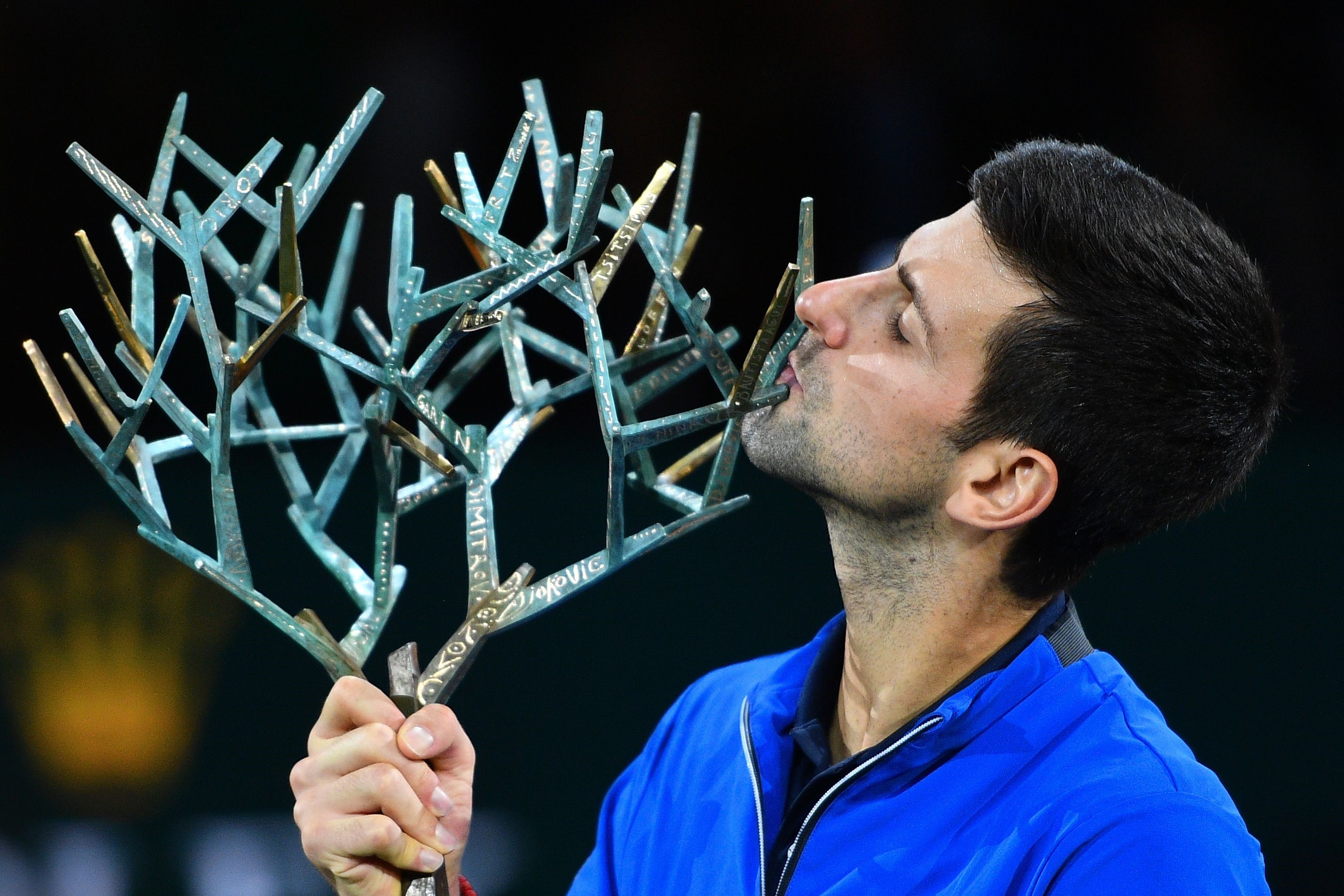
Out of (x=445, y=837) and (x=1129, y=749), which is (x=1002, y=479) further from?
(x=445, y=837)

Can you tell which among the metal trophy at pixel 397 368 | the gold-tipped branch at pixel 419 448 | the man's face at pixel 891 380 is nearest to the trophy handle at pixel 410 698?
the metal trophy at pixel 397 368

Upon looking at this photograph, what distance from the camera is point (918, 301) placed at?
101 cm

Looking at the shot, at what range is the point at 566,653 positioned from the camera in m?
2.04

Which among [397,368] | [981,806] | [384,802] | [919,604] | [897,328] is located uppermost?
[397,368]

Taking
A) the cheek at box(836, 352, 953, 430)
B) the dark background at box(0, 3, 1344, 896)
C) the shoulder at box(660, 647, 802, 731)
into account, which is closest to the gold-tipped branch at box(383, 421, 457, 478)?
the cheek at box(836, 352, 953, 430)

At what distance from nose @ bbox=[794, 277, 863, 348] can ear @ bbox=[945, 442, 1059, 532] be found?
14cm

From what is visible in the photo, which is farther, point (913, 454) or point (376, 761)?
point (913, 454)

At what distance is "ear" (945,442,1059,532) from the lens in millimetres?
1012

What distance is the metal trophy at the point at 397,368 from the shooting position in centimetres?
83

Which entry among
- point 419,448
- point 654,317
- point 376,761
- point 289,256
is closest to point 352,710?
point 376,761

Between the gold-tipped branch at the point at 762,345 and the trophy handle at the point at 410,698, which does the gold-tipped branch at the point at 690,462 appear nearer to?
the gold-tipped branch at the point at 762,345

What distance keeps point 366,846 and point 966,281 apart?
0.61 metres

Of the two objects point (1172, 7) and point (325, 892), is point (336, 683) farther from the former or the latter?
point (1172, 7)

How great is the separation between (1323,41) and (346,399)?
6.20 ft
